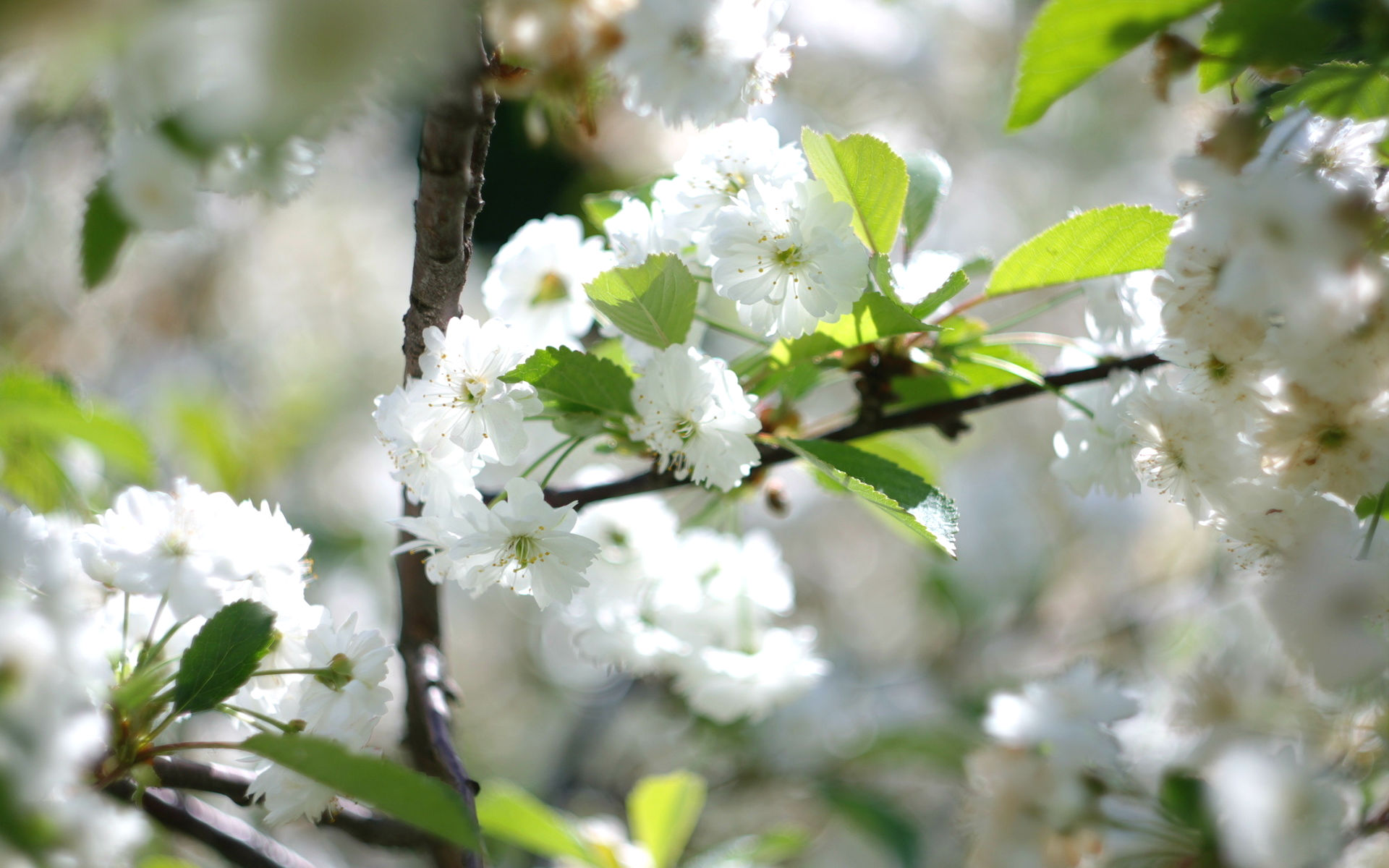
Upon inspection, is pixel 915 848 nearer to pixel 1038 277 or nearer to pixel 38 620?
pixel 1038 277

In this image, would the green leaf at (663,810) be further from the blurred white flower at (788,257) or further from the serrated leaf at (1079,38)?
the serrated leaf at (1079,38)

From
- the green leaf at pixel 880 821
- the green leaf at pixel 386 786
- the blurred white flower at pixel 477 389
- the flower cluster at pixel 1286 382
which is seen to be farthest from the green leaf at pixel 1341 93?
the green leaf at pixel 880 821

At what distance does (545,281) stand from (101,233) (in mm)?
335

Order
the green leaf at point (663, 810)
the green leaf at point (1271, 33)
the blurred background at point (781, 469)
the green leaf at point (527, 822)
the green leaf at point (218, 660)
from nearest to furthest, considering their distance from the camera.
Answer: the green leaf at point (1271, 33) < the green leaf at point (218, 660) < the green leaf at point (527, 822) < the green leaf at point (663, 810) < the blurred background at point (781, 469)

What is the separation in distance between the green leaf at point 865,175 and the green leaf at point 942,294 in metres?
0.06

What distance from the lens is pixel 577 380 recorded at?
0.64 m

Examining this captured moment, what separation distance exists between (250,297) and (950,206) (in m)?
2.01

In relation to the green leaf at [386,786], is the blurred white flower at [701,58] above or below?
above

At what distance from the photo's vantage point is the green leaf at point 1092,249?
26.0 inches

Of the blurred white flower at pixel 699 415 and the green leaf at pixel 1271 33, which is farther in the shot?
the blurred white flower at pixel 699 415

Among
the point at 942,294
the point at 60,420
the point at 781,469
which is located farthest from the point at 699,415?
the point at 781,469

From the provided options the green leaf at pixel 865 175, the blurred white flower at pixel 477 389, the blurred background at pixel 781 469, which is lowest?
the blurred white flower at pixel 477 389

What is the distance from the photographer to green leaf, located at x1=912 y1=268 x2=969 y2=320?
0.64 metres

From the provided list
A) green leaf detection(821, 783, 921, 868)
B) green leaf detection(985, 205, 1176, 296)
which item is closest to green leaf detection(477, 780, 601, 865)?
green leaf detection(985, 205, 1176, 296)
